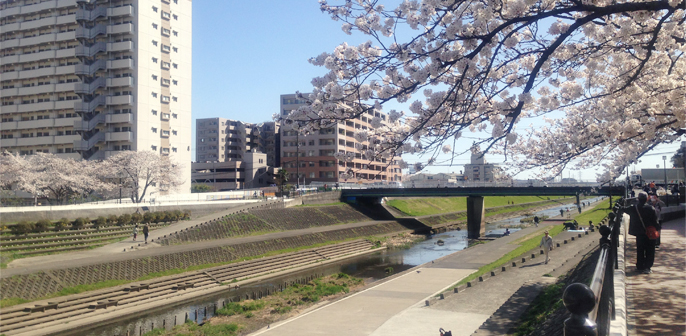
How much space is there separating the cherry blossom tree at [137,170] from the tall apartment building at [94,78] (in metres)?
4.27

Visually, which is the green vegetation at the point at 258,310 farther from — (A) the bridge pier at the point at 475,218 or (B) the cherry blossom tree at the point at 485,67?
(A) the bridge pier at the point at 475,218

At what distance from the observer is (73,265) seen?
24.7 m

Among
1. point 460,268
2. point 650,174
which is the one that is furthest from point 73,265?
point 650,174

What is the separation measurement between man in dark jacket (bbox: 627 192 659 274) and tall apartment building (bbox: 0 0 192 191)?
5505 centimetres

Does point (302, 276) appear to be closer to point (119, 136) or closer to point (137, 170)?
point (137, 170)

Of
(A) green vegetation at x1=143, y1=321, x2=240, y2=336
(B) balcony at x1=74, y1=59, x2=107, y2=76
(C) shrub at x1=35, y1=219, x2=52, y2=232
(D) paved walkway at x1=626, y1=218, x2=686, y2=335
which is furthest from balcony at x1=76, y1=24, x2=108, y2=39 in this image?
(D) paved walkway at x1=626, y1=218, x2=686, y2=335

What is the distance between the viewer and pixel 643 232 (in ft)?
27.7

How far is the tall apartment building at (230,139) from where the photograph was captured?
109750 mm

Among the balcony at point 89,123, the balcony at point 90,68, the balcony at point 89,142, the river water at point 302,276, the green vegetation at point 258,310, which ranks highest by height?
the balcony at point 90,68

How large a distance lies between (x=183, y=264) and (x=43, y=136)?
4245 cm

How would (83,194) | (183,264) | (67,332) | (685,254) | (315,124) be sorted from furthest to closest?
(83,194) < (183,264) < (67,332) < (685,254) < (315,124)

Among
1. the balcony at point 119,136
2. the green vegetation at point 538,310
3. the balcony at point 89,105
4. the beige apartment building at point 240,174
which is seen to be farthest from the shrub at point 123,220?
the beige apartment building at point 240,174

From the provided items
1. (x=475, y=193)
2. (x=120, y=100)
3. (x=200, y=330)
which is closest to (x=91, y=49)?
(x=120, y=100)

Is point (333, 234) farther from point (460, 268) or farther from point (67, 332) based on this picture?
point (67, 332)
